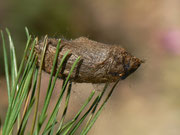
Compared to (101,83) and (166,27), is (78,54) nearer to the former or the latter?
(101,83)

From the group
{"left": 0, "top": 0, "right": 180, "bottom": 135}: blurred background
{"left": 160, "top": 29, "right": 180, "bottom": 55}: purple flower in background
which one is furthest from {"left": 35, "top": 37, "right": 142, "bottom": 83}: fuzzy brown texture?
{"left": 160, "top": 29, "right": 180, "bottom": 55}: purple flower in background

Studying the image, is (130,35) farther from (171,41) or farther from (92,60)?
(92,60)

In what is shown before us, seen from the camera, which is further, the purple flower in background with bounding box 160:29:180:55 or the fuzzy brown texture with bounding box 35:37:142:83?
the purple flower in background with bounding box 160:29:180:55

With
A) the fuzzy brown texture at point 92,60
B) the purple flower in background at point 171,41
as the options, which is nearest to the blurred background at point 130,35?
the purple flower in background at point 171,41

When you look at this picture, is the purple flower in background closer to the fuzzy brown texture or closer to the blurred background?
the blurred background

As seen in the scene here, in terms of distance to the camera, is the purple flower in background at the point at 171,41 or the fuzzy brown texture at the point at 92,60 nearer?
the fuzzy brown texture at the point at 92,60

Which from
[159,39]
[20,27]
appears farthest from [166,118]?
[20,27]

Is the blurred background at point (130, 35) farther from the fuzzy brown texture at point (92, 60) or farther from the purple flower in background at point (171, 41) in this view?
the fuzzy brown texture at point (92, 60)
